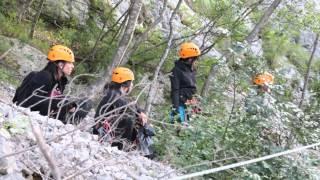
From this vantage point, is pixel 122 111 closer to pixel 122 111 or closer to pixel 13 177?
pixel 122 111

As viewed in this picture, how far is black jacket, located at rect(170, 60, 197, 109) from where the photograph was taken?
7863mm

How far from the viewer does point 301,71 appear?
1583 cm

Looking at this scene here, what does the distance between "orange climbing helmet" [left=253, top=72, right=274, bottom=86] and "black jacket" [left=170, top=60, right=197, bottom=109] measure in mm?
1966

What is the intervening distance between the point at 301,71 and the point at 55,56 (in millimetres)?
11347

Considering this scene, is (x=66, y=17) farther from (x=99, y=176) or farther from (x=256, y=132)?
(x=99, y=176)

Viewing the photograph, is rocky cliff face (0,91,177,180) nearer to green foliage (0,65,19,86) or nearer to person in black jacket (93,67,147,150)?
person in black jacket (93,67,147,150)

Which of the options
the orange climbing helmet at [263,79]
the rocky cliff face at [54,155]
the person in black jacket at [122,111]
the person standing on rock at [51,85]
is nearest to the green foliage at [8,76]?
the person in black jacket at [122,111]

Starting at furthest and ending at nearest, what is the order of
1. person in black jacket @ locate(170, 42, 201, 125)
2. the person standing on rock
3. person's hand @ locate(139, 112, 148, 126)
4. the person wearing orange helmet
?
person in black jacket @ locate(170, 42, 201, 125) < person's hand @ locate(139, 112, 148, 126) < the person standing on rock < the person wearing orange helmet

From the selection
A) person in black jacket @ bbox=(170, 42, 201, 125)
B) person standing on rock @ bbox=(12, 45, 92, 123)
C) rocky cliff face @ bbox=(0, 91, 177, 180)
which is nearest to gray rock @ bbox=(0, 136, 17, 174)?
rocky cliff face @ bbox=(0, 91, 177, 180)

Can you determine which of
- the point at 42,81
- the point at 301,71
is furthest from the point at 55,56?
the point at 301,71

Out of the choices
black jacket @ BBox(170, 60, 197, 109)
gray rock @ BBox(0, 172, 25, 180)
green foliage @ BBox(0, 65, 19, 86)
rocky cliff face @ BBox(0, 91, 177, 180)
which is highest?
black jacket @ BBox(170, 60, 197, 109)

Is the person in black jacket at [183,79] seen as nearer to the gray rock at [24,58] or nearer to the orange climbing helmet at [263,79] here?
the orange climbing helmet at [263,79]

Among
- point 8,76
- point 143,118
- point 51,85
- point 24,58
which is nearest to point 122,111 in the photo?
point 143,118

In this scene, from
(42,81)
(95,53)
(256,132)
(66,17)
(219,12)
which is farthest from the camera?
(66,17)
